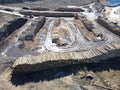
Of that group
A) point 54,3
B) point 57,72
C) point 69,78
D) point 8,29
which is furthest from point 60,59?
point 54,3

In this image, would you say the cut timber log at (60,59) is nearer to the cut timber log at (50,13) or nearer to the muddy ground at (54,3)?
the cut timber log at (50,13)

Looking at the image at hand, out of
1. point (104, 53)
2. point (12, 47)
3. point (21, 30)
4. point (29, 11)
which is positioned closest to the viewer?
point (104, 53)

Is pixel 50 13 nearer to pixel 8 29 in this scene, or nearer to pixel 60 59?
pixel 8 29

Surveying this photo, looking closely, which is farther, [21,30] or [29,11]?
[29,11]

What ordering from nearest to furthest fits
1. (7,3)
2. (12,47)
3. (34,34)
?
(12,47) → (34,34) → (7,3)

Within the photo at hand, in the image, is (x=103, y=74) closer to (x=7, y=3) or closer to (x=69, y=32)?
(x=69, y=32)

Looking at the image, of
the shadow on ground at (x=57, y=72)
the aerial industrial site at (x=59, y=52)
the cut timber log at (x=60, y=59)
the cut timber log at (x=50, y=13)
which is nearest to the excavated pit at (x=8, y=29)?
the aerial industrial site at (x=59, y=52)

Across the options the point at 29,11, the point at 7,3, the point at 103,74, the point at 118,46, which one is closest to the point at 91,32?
the point at 118,46

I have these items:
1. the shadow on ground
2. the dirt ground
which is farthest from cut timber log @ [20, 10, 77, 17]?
the dirt ground
